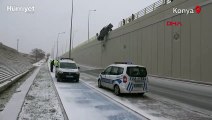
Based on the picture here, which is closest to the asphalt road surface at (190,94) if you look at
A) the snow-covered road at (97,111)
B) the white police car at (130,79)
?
the white police car at (130,79)

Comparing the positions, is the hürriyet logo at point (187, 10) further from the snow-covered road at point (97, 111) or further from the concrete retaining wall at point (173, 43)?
the snow-covered road at point (97, 111)

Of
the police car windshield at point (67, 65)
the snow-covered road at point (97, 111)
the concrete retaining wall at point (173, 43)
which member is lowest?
the snow-covered road at point (97, 111)

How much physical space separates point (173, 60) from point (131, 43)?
12.3m

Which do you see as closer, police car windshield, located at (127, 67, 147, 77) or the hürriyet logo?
police car windshield, located at (127, 67, 147, 77)

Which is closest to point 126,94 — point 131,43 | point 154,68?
point 154,68

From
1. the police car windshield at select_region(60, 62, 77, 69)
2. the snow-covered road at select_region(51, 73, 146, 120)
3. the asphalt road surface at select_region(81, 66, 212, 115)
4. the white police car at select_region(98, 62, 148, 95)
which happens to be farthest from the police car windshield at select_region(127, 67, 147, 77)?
the police car windshield at select_region(60, 62, 77, 69)

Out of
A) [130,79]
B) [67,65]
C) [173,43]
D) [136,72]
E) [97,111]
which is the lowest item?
[97,111]

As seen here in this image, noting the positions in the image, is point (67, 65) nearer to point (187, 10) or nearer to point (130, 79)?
point (130, 79)

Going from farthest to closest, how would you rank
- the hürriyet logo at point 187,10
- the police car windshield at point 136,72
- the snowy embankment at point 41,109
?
1. the hürriyet logo at point 187,10
2. the police car windshield at point 136,72
3. the snowy embankment at point 41,109

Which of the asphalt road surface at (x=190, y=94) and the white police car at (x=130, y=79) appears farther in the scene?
the white police car at (x=130, y=79)

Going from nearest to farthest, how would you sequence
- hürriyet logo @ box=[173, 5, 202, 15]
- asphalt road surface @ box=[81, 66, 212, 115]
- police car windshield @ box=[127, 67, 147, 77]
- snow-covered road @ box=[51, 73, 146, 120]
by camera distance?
1. snow-covered road @ box=[51, 73, 146, 120]
2. asphalt road surface @ box=[81, 66, 212, 115]
3. police car windshield @ box=[127, 67, 147, 77]
4. hürriyet logo @ box=[173, 5, 202, 15]

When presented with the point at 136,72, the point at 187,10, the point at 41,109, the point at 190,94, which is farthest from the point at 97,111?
the point at 187,10

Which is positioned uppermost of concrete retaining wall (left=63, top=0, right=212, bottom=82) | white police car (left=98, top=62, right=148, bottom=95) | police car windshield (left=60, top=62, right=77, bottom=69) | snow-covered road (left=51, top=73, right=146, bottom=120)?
concrete retaining wall (left=63, top=0, right=212, bottom=82)

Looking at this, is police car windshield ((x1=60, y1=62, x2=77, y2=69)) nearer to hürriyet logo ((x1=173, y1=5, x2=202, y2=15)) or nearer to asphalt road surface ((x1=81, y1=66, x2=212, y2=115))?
asphalt road surface ((x1=81, y1=66, x2=212, y2=115))
